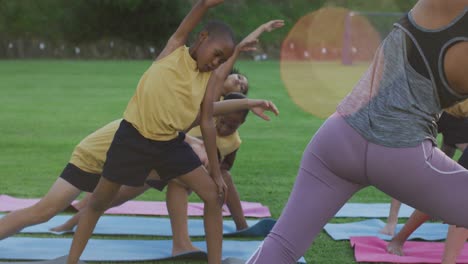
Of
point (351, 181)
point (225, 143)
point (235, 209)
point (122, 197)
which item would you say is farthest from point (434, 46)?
point (235, 209)

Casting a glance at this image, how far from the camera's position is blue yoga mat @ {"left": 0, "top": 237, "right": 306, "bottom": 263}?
517 centimetres

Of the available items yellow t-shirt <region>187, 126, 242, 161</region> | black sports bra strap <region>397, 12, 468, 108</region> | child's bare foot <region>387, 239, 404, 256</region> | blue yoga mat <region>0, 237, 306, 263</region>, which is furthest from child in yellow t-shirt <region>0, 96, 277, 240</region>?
black sports bra strap <region>397, 12, 468, 108</region>

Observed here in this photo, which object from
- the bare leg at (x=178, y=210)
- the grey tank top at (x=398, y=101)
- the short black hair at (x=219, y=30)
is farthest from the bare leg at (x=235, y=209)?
the grey tank top at (x=398, y=101)

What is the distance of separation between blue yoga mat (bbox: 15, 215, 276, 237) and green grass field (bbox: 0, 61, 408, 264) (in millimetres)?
447

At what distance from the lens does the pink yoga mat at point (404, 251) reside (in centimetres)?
527

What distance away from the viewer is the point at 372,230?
20.4 ft

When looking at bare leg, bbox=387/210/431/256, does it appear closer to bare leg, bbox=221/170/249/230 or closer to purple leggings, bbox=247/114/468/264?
bare leg, bbox=221/170/249/230

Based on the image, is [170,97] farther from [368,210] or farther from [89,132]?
[89,132]

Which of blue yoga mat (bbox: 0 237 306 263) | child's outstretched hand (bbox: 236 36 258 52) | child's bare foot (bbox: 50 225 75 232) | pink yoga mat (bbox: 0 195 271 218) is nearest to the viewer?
child's outstretched hand (bbox: 236 36 258 52)

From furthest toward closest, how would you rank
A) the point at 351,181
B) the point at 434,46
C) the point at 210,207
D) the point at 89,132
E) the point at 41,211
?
the point at 89,132, the point at 41,211, the point at 210,207, the point at 351,181, the point at 434,46

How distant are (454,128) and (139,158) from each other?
103 inches

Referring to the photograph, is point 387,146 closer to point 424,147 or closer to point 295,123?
point 424,147

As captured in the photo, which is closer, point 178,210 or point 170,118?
point 170,118

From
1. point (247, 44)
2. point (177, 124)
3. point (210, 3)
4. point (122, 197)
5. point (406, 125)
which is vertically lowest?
point (122, 197)
